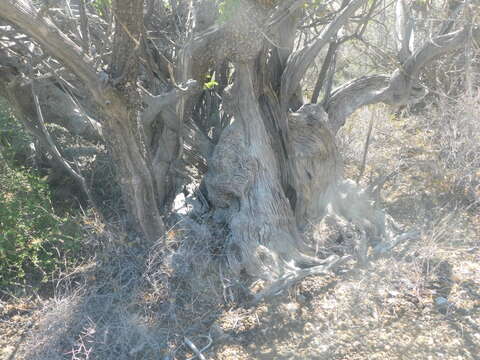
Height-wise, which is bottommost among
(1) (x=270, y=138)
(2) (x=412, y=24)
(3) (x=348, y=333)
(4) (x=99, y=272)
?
(3) (x=348, y=333)

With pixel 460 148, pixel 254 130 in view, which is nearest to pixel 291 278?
pixel 254 130

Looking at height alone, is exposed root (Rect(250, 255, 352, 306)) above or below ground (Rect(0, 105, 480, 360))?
above

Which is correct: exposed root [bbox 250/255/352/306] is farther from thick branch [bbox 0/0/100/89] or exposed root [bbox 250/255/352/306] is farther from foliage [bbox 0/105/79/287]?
thick branch [bbox 0/0/100/89]

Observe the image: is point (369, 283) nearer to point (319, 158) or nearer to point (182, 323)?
point (319, 158)

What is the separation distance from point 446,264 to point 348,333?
4.28 feet

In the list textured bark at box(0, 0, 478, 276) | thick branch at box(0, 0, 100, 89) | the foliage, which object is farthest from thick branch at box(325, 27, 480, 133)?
the foliage

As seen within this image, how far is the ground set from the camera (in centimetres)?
329

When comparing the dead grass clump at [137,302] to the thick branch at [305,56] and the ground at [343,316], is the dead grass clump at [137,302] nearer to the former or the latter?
the ground at [343,316]

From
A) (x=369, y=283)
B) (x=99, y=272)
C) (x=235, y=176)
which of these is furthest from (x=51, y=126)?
(x=369, y=283)

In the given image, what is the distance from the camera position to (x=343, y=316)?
359cm

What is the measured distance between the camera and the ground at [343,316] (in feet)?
10.8

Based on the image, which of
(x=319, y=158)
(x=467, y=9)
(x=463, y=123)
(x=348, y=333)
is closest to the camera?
(x=348, y=333)

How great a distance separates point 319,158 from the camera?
15.0 feet

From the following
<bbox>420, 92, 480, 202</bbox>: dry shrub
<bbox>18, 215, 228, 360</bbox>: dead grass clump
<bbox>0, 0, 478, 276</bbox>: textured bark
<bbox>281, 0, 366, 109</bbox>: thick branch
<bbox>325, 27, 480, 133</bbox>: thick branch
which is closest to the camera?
<bbox>18, 215, 228, 360</bbox>: dead grass clump
